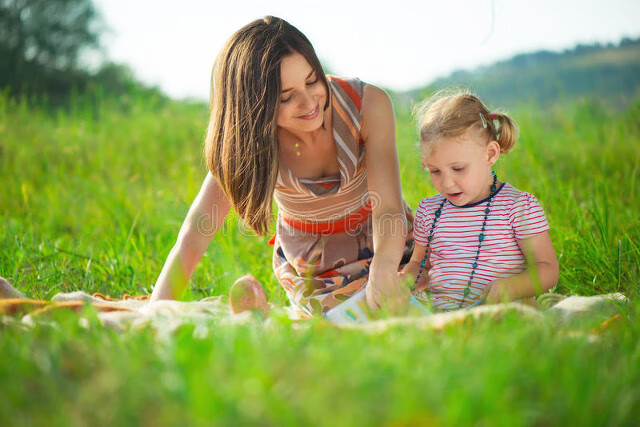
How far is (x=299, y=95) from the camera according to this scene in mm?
2217

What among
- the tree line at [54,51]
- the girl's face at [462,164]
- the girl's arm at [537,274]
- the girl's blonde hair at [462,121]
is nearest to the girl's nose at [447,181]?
the girl's face at [462,164]

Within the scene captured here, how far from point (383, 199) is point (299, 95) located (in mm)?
551

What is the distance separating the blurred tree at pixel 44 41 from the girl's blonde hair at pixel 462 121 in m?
9.13

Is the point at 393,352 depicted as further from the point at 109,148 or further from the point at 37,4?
the point at 37,4

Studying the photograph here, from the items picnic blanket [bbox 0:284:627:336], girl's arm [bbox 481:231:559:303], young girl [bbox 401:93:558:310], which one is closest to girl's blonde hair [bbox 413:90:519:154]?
young girl [bbox 401:93:558:310]

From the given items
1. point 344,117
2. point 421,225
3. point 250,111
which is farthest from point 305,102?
point 421,225

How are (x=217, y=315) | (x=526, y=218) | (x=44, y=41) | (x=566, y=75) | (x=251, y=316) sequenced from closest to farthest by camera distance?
(x=251, y=316) → (x=217, y=315) → (x=526, y=218) → (x=566, y=75) → (x=44, y=41)

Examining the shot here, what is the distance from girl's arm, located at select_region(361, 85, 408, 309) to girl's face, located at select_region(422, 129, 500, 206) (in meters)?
0.18

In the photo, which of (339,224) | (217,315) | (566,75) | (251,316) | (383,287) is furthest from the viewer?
(566,75)

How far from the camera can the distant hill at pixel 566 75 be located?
7066 mm

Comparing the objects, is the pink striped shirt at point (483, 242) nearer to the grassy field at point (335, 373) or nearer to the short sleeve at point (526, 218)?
the short sleeve at point (526, 218)

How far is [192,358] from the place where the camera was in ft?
3.76

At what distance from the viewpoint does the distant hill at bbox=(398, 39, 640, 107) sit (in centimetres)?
707

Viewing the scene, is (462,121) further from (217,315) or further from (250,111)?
(217,315)
